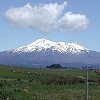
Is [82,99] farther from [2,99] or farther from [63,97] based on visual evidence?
[2,99]

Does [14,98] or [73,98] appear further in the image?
[73,98]

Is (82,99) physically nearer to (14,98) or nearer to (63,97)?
(63,97)

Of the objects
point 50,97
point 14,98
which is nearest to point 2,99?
point 14,98

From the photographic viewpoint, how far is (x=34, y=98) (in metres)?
38.7

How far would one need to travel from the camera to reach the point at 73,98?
1566 inches

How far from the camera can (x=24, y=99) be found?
37.1 metres

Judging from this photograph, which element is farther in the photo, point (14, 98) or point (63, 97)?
point (63, 97)

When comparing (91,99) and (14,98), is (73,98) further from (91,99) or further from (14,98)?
(14,98)

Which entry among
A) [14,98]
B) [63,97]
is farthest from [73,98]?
[14,98]

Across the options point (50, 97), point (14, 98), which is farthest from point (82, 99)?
point (14, 98)

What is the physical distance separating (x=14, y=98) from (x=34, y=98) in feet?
10.2

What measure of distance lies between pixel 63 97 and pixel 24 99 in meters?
5.03

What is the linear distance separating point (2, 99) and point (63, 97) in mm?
7637

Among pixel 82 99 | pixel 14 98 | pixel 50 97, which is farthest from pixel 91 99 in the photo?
pixel 14 98
